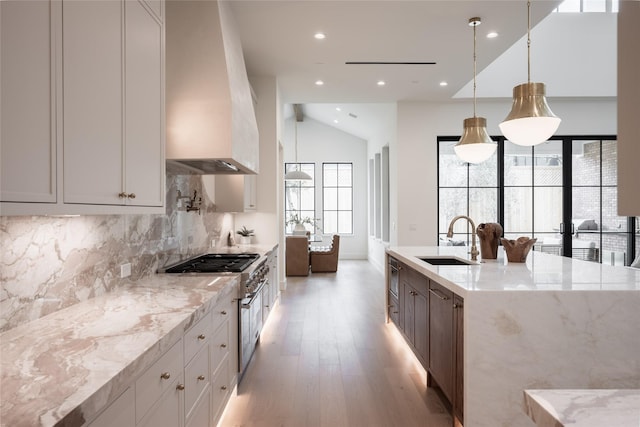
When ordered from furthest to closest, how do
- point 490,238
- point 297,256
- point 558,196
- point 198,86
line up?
Result: point 297,256 → point 558,196 → point 490,238 → point 198,86

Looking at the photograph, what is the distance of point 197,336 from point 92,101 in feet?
3.64

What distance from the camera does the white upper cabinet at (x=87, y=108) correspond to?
3.55 feet

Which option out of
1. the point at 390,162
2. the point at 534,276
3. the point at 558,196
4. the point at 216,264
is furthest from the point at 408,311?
the point at 558,196

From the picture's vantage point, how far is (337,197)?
37.2 feet

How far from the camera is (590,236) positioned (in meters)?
6.73

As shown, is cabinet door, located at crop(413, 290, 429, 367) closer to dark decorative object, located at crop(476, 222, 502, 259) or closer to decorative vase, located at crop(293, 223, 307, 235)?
dark decorative object, located at crop(476, 222, 502, 259)

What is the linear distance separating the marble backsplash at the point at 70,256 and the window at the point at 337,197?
830 cm

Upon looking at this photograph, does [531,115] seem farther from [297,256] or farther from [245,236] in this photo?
[297,256]

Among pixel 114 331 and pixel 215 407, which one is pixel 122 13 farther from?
pixel 215 407

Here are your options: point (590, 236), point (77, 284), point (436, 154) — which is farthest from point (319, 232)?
point (77, 284)


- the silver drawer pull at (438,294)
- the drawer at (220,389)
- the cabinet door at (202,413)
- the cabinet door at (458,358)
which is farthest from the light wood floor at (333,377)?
the silver drawer pull at (438,294)

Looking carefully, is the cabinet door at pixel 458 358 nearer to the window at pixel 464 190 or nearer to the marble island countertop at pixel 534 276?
the marble island countertop at pixel 534 276

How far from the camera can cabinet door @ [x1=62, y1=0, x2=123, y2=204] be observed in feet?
4.25

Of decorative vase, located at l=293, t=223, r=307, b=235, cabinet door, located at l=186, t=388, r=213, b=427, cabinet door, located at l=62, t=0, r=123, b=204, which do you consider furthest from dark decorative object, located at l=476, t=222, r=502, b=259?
decorative vase, located at l=293, t=223, r=307, b=235
